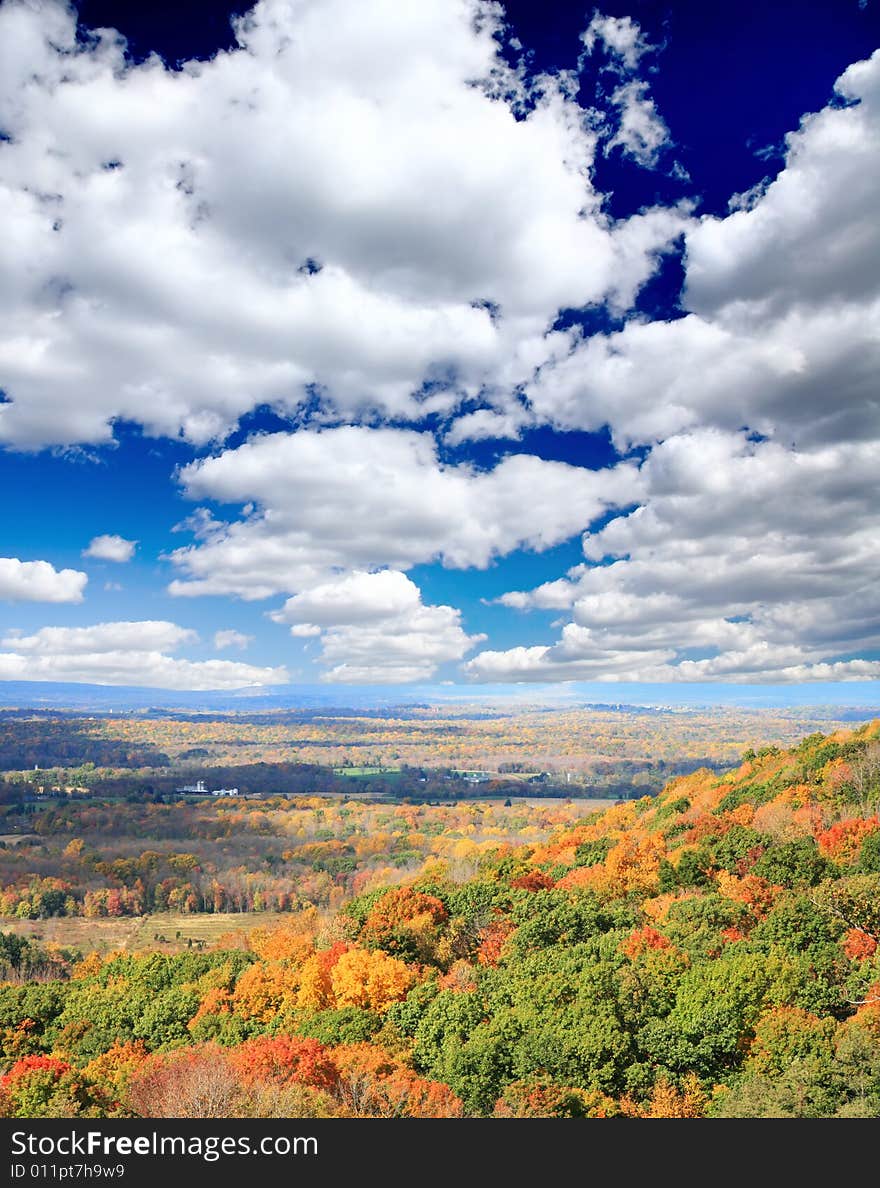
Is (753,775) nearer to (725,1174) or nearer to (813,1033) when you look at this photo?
(813,1033)

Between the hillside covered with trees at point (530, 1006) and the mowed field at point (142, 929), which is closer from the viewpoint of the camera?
the hillside covered with trees at point (530, 1006)

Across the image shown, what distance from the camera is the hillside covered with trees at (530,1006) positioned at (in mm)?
23016

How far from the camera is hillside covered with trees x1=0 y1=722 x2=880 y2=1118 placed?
906 inches

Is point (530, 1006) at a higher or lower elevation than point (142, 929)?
higher

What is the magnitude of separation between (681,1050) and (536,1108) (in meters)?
6.82

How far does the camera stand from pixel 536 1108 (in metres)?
21.9

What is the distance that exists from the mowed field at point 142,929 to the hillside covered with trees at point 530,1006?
44.5m

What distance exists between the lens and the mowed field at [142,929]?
271 feet

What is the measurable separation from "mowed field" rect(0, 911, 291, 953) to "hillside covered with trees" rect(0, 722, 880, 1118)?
1750 inches

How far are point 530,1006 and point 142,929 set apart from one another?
3096 inches

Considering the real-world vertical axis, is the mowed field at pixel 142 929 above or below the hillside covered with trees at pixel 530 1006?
below

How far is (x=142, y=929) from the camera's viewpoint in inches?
3543

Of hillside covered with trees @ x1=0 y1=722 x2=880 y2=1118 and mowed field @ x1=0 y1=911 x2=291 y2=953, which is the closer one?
hillside covered with trees @ x1=0 y1=722 x2=880 y2=1118

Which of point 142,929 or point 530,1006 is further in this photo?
point 142,929
